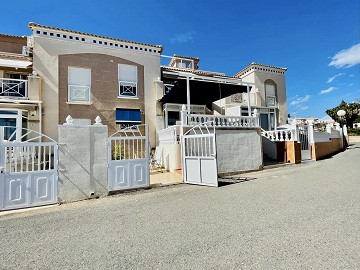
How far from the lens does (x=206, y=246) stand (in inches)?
148

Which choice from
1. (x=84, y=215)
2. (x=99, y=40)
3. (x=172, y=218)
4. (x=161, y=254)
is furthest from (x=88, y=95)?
(x=161, y=254)

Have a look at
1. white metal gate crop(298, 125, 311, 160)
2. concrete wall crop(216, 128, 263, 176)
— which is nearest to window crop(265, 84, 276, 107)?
white metal gate crop(298, 125, 311, 160)

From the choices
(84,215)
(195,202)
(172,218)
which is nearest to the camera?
(172,218)

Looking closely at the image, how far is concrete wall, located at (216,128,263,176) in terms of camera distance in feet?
36.8

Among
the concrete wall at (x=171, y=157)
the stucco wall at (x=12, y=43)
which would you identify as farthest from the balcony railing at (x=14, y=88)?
the concrete wall at (x=171, y=157)

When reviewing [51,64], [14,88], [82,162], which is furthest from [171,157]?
[14,88]

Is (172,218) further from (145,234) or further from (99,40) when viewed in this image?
(99,40)

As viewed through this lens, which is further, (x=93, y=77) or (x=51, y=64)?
(x=93, y=77)

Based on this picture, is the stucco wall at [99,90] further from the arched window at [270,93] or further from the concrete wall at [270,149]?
the arched window at [270,93]

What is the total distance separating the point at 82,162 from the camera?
7.59 metres

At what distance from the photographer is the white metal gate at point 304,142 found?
1511 centimetres

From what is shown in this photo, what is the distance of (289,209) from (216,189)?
320 centimetres

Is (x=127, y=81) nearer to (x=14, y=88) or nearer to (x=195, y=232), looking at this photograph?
(x=14, y=88)

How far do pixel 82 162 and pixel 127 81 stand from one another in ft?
36.1
